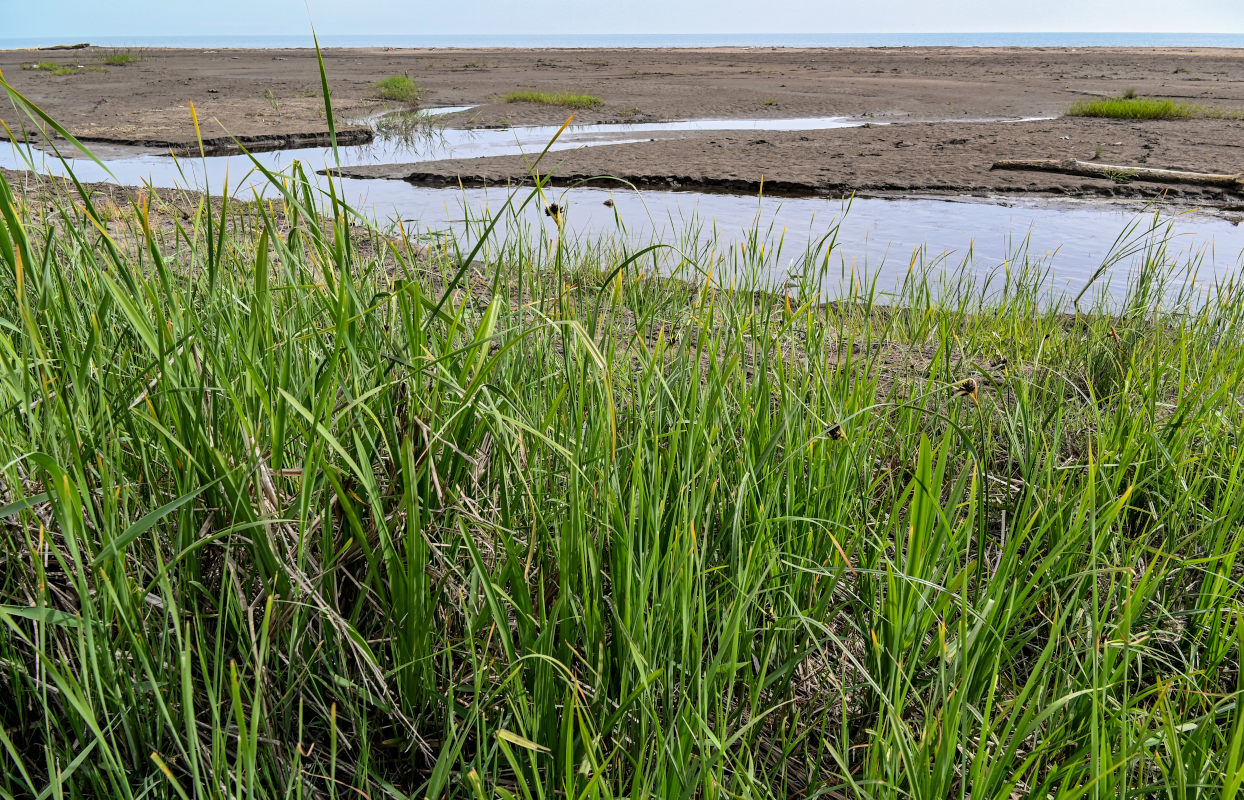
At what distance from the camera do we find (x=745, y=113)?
51.3 feet

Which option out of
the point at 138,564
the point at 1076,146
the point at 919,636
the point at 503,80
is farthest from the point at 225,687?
the point at 503,80

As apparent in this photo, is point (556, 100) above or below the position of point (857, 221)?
above

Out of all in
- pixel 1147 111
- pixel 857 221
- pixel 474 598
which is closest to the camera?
pixel 474 598

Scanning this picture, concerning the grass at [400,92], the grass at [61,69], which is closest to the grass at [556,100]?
the grass at [400,92]

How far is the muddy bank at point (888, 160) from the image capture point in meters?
7.95

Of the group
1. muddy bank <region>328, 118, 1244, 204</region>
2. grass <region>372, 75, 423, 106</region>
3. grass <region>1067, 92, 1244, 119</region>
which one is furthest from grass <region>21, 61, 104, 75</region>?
grass <region>1067, 92, 1244, 119</region>

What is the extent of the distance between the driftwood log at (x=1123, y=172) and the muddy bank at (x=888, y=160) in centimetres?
12

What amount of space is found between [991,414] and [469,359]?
1304 millimetres

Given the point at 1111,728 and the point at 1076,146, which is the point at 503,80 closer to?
the point at 1076,146

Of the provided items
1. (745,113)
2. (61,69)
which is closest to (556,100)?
(745,113)

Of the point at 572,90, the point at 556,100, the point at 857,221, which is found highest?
the point at 572,90

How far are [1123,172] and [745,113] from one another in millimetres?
8714

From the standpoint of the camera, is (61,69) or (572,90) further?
(61,69)

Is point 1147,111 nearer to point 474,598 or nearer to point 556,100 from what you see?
point 556,100
